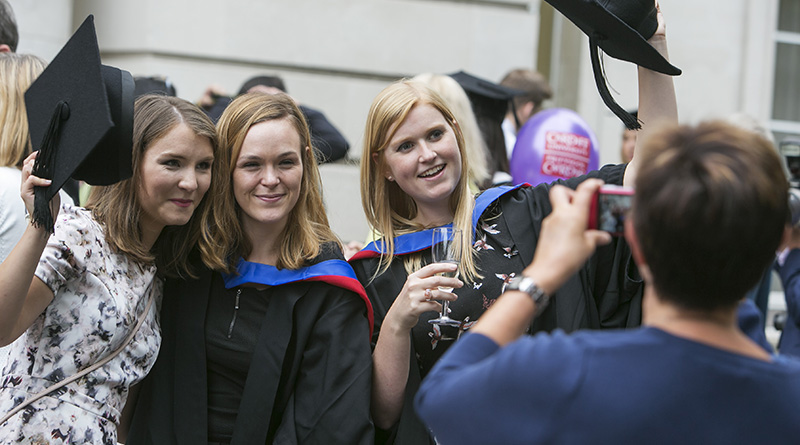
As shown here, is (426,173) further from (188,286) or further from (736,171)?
(736,171)

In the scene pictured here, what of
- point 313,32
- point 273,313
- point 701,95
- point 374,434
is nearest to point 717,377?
point 374,434

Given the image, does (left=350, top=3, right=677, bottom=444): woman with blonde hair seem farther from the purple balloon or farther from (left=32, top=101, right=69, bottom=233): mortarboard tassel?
the purple balloon

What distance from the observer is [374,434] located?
2.83 meters

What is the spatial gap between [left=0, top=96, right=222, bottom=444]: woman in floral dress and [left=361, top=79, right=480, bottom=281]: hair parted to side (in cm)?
58

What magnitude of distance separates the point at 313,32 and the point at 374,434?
469cm

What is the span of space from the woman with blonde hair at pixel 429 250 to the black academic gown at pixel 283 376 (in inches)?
4.2

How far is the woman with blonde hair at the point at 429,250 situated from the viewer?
275cm

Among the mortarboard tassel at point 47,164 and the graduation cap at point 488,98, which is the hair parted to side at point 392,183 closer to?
the mortarboard tassel at point 47,164

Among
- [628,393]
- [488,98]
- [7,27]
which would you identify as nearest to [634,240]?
[628,393]

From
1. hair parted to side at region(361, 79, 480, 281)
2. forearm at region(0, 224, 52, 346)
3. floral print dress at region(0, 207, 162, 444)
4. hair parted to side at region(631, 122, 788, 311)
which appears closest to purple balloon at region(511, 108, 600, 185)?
hair parted to side at region(361, 79, 480, 281)

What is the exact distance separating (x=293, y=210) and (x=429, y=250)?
21.3 inches

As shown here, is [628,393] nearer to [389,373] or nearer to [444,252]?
[444,252]

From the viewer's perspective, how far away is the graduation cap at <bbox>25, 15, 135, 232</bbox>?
93.8 inches

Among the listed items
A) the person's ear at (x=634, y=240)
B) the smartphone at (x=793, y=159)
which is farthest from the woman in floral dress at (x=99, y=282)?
the smartphone at (x=793, y=159)
